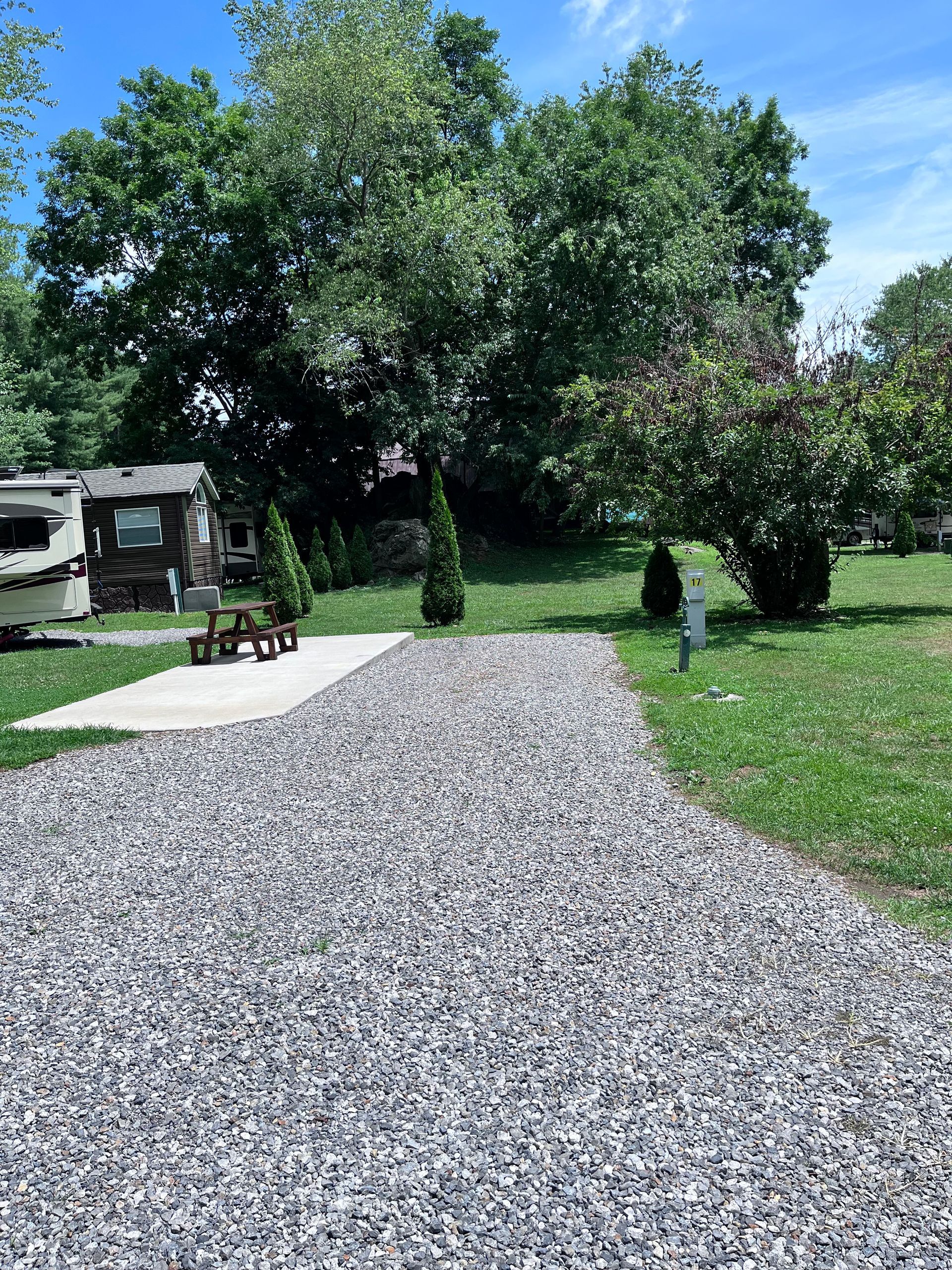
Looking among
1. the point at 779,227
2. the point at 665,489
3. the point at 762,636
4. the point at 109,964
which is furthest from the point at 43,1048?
the point at 779,227

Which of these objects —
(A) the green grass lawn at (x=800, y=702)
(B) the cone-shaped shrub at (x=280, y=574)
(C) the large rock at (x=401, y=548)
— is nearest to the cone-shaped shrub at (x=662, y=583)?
(A) the green grass lawn at (x=800, y=702)

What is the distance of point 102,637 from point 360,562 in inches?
397

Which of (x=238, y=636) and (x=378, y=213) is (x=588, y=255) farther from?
(x=238, y=636)

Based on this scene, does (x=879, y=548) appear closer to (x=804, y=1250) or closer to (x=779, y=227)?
(x=779, y=227)

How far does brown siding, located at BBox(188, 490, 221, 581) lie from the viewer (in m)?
23.5

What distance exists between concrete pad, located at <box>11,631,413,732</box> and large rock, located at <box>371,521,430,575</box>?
1396cm

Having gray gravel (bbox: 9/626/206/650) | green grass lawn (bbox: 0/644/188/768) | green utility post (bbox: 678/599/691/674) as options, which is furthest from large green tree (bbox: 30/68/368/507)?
green utility post (bbox: 678/599/691/674)

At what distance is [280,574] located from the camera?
54.6 ft

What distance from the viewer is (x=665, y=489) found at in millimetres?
13344

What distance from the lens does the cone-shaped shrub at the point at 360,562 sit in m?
25.7

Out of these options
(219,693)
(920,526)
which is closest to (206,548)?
(219,693)

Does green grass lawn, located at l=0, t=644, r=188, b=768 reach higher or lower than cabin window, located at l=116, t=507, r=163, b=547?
lower

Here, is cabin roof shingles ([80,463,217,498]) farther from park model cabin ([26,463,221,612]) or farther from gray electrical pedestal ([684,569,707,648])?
gray electrical pedestal ([684,569,707,648])

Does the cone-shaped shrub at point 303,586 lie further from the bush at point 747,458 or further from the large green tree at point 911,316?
the large green tree at point 911,316
